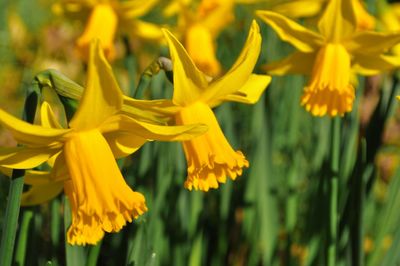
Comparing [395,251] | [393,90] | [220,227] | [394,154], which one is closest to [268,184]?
[220,227]

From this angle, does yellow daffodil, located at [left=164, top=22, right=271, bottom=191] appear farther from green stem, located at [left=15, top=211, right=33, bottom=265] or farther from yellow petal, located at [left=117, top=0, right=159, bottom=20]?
yellow petal, located at [left=117, top=0, right=159, bottom=20]

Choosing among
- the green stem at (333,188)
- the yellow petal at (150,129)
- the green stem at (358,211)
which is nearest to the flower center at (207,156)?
the yellow petal at (150,129)

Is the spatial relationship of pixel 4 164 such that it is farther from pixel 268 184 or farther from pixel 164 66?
pixel 268 184

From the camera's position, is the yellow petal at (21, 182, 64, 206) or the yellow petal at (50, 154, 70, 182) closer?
the yellow petal at (50, 154, 70, 182)

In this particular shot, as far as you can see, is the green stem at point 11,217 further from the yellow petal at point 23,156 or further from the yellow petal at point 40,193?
the yellow petal at point 40,193

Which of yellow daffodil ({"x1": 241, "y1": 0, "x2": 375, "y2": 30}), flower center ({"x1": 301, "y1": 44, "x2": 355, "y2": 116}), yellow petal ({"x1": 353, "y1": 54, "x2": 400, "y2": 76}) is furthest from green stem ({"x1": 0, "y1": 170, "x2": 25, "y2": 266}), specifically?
yellow daffodil ({"x1": 241, "y1": 0, "x2": 375, "y2": 30})

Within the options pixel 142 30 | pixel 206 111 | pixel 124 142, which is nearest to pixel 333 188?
pixel 206 111
